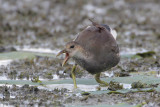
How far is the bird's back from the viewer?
6.27m

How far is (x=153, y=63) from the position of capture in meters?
9.21

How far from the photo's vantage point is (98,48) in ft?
20.7

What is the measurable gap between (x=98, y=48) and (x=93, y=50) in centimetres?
9

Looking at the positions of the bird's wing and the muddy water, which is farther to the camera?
the bird's wing

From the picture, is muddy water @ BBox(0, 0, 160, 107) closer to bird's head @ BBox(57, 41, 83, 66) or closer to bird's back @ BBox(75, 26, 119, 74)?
bird's back @ BBox(75, 26, 119, 74)

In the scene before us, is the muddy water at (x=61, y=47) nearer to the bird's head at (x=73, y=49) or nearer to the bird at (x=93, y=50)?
the bird at (x=93, y=50)

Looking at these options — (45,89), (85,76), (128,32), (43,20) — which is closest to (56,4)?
(43,20)

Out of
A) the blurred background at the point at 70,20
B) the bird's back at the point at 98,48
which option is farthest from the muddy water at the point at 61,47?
the bird's back at the point at 98,48

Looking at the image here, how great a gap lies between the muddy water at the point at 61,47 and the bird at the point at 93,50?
1.51ft

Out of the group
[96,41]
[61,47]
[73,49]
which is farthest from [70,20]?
[73,49]

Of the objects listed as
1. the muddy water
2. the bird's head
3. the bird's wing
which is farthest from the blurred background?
the bird's head

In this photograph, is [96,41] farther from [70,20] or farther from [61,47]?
[70,20]

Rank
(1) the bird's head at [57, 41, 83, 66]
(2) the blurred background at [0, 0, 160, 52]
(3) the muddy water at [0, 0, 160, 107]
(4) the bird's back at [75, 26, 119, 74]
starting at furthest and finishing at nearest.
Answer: (2) the blurred background at [0, 0, 160, 52]
(4) the bird's back at [75, 26, 119, 74]
(1) the bird's head at [57, 41, 83, 66]
(3) the muddy water at [0, 0, 160, 107]

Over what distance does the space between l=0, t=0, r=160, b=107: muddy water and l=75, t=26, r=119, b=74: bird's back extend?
0.44 meters
